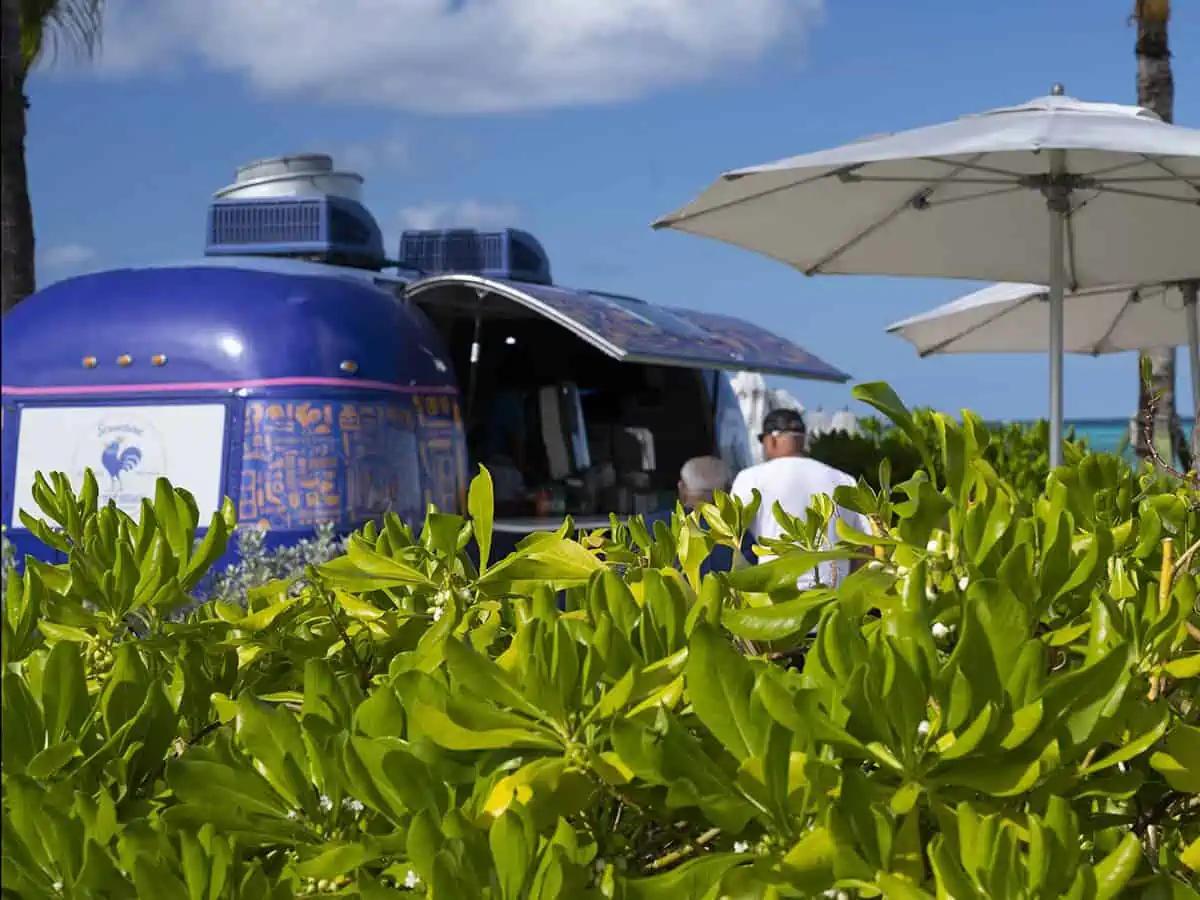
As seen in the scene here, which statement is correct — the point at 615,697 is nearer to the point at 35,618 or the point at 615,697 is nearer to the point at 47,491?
the point at 35,618

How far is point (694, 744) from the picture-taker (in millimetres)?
1076

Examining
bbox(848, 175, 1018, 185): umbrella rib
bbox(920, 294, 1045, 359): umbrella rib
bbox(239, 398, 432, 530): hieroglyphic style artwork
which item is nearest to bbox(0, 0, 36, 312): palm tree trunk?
bbox(239, 398, 432, 530): hieroglyphic style artwork

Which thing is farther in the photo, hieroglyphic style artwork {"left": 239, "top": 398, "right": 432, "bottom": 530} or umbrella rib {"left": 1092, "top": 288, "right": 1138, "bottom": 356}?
umbrella rib {"left": 1092, "top": 288, "right": 1138, "bottom": 356}

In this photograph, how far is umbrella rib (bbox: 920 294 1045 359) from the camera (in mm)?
10828

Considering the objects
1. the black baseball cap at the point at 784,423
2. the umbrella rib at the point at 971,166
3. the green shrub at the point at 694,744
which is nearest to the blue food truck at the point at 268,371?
the black baseball cap at the point at 784,423

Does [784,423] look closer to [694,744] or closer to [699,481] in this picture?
[699,481]

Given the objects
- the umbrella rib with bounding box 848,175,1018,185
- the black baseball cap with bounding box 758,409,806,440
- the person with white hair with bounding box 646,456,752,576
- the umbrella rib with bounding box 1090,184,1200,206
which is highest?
the umbrella rib with bounding box 848,175,1018,185

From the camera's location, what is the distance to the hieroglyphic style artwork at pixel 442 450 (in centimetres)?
798

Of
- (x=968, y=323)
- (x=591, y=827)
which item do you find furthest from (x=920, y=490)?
(x=968, y=323)

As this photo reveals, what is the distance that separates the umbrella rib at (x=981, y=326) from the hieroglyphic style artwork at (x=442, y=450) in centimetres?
463

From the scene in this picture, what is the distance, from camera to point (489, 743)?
1105mm

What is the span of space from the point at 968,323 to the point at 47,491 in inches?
414

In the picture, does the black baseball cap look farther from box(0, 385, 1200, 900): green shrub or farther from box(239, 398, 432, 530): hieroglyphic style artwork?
box(0, 385, 1200, 900): green shrub

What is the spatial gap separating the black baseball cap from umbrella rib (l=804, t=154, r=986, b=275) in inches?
68.3
